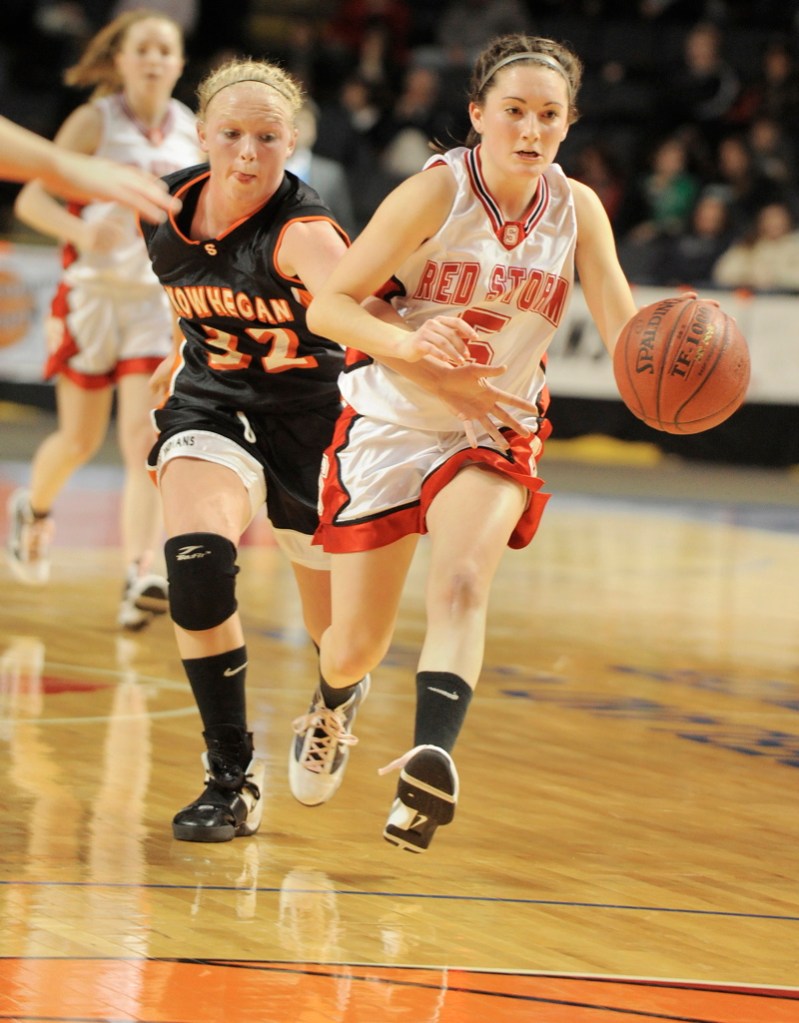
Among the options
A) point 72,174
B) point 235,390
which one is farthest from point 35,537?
point 72,174

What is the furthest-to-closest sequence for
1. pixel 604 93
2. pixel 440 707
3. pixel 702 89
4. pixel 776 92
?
pixel 604 93 < pixel 702 89 < pixel 776 92 < pixel 440 707

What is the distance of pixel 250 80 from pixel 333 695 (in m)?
1.43

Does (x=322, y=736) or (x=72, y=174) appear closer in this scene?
(x=72, y=174)

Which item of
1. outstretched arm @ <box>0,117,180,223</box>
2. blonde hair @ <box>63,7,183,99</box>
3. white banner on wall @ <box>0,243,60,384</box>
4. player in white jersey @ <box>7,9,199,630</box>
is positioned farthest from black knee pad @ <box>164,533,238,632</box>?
white banner on wall @ <box>0,243,60,384</box>

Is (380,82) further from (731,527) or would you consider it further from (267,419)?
(267,419)

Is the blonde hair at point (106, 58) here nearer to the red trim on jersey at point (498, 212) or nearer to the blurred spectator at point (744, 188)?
the red trim on jersey at point (498, 212)

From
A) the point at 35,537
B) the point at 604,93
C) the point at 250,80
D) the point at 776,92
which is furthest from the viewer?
the point at 604,93

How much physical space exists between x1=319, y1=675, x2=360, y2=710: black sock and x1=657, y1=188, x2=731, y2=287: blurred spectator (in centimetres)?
943

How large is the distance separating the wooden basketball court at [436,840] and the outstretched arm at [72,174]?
4.08 ft

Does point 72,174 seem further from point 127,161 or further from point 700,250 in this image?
point 700,250

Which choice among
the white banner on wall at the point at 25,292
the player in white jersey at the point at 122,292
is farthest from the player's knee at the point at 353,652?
the white banner on wall at the point at 25,292

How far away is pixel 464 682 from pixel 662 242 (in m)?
10.5

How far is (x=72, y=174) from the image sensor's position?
9.12 feet

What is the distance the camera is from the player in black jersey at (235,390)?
3.89m
